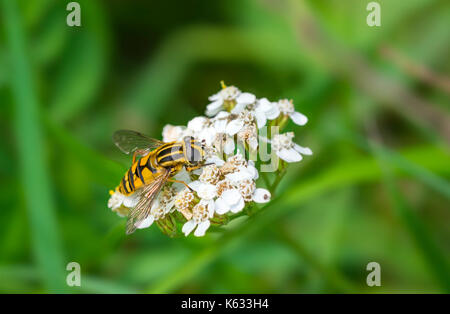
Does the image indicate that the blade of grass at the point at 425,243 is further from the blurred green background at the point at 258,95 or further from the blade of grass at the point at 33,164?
the blade of grass at the point at 33,164

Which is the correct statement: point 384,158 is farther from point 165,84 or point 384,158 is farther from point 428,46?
point 165,84

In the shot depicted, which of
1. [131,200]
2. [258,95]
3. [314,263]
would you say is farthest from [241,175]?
[258,95]

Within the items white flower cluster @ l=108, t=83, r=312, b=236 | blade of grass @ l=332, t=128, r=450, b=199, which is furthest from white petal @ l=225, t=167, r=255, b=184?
→ blade of grass @ l=332, t=128, r=450, b=199

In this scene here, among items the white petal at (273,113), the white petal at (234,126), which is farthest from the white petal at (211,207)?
the white petal at (273,113)

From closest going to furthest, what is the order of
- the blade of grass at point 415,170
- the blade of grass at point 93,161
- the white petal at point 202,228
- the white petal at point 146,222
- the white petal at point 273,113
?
the white petal at point 202,228 → the white petal at point 146,222 → the white petal at point 273,113 → the blade of grass at point 93,161 → the blade of grass at point 415,170

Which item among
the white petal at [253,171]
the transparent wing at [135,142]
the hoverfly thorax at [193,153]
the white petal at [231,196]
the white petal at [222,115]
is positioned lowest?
the white petal at [231,196]

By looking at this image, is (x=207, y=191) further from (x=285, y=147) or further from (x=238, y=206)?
(x=285, y=147)
